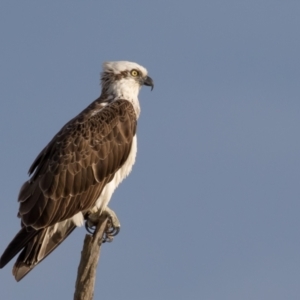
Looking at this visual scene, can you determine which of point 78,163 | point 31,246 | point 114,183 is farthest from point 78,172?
point 31,246

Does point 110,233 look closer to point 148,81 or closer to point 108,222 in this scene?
point 108,222

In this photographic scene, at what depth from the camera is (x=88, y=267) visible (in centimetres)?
1102

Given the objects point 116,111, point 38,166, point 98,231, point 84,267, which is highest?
point 116,111

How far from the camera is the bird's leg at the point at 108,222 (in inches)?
505

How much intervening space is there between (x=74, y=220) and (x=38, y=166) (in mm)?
978

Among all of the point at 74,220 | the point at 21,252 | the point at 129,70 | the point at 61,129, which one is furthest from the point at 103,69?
the point at 21,252

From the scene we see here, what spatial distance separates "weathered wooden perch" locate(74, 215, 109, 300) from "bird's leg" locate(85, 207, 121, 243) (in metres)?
1.09

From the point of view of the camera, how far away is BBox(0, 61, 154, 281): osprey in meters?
12.9

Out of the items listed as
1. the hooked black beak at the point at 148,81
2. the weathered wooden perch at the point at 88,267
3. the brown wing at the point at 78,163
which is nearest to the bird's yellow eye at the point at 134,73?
the hooked black beak at the point at 148,81

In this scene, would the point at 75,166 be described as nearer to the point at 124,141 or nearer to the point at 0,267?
the point at 124,141

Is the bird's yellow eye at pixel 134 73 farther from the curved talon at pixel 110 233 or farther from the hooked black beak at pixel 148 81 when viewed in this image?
the curved talon at pixel 110 233

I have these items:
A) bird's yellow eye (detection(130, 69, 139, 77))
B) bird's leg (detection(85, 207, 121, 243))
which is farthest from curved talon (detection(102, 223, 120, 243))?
bird's yellow eye (detection(130, 69, 139, 77))

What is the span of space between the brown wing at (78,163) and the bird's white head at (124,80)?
1.56 feet

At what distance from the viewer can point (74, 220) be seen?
13.4 m
